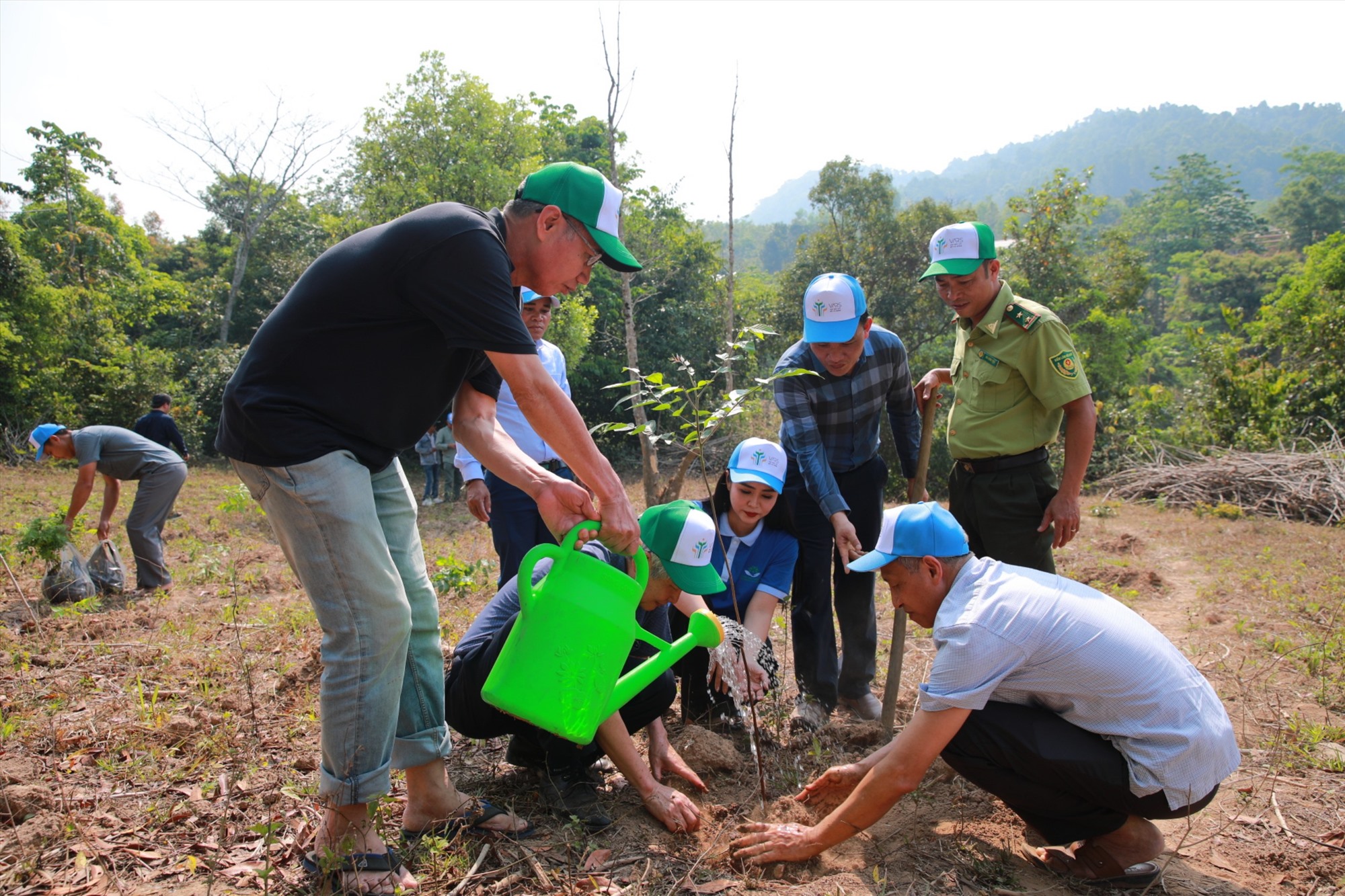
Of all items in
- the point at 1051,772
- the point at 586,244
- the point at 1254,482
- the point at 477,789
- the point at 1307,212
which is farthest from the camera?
the point at 1307,212

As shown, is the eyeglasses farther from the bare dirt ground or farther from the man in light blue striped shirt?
the bare dirt ground

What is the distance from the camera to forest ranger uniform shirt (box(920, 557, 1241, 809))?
188cm

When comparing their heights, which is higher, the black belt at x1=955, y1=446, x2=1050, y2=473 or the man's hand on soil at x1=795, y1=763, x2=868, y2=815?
the black belt at x1=955, y1=446, x2=1050, y2=473

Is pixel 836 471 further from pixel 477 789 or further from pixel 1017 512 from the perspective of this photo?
pixel 477 789

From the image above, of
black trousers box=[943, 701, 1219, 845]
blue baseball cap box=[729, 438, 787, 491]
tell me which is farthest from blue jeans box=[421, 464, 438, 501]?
black trousers box=[943, 701, 1219, 845]

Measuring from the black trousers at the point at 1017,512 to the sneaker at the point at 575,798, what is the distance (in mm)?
1668

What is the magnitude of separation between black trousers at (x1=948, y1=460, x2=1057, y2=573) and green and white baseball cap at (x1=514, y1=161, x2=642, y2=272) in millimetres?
1850

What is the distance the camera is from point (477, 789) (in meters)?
2.52

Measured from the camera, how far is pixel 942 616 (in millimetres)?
1941

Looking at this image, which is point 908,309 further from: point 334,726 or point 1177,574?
point 334,726

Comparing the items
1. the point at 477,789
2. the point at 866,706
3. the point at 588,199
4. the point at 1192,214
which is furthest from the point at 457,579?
the point at 1192,214

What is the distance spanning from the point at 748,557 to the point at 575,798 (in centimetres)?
118

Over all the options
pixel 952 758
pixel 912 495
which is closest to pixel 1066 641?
pixel 952 758

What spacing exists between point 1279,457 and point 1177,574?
4.36 meters
